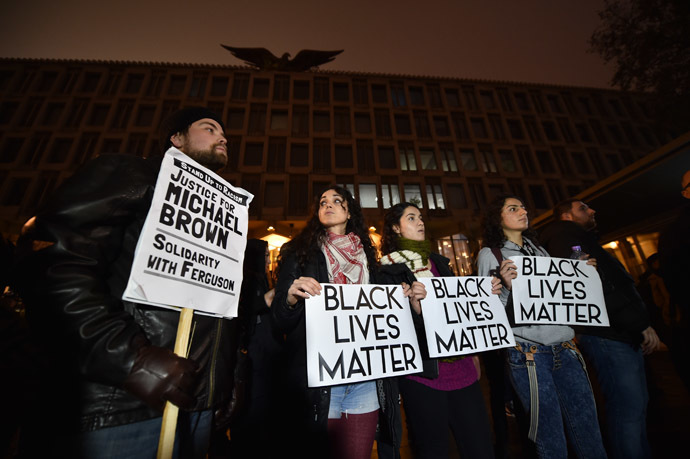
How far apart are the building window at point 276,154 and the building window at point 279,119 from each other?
1.47m

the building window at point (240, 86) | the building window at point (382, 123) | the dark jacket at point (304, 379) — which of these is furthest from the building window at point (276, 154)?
the dark jacket at point (304, 379)

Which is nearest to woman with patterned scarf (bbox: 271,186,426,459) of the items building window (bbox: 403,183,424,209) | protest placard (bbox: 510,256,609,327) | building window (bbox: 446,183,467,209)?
protest placard (bbox: 510,256,609,327)

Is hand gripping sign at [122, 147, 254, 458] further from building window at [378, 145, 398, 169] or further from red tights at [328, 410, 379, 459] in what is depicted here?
building window at [378, 145, 398, 169]

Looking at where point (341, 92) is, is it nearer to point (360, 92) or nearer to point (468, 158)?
point (360, 92)

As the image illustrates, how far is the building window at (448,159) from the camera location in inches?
895

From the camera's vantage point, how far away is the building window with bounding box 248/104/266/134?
70.6 ft

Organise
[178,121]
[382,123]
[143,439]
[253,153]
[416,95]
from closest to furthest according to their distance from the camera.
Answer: [143,439], [178,121], [253,153], [382,123], [416,95]

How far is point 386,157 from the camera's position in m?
22.4

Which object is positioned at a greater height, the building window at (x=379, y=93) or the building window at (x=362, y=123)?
the building window at (x=379, y=93)

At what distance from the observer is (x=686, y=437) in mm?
3295

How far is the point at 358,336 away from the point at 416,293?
65cm

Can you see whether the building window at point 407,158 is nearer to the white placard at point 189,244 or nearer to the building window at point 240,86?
the building window at point 240,86

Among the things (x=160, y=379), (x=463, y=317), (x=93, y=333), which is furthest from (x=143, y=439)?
(x=463, y=317)

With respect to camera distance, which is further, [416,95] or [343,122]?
[416,95]
